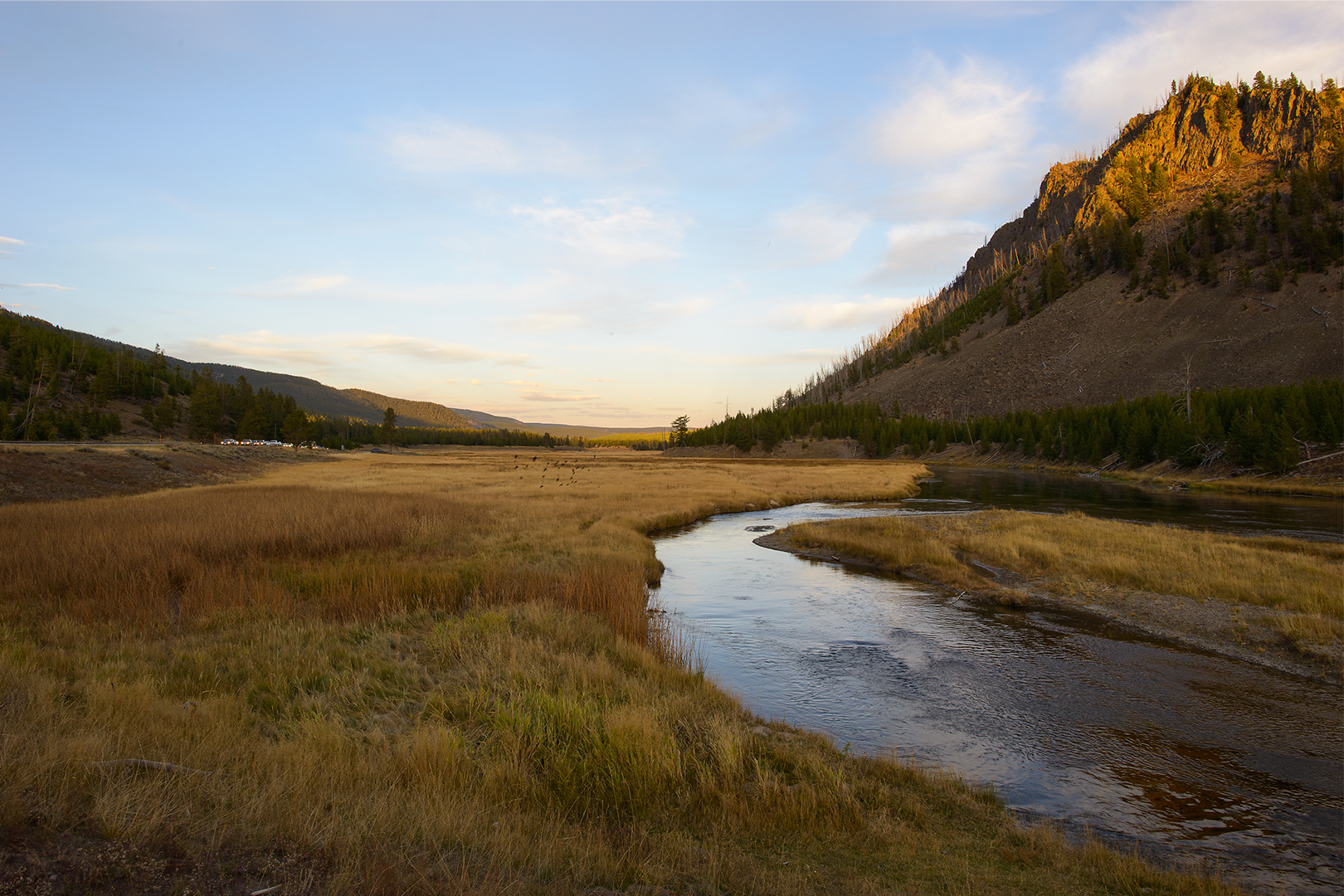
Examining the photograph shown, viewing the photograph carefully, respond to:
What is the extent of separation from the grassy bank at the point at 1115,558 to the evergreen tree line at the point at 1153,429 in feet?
137

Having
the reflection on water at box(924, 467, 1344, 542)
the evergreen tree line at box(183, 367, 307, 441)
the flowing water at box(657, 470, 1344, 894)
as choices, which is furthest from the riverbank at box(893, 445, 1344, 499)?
the evergreen tree line at box(183, 367, 307, 441)

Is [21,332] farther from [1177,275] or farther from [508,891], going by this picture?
[1177,275]

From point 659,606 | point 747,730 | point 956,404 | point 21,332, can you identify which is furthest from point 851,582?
point 21,332

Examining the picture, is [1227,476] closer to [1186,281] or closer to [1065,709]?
[1065,709]

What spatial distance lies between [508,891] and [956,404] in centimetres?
16177

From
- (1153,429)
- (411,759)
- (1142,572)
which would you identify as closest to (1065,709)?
(411,759)

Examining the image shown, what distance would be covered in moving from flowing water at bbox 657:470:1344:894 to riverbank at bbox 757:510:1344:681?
1.20 m

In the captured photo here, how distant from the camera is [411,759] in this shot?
6.34 m

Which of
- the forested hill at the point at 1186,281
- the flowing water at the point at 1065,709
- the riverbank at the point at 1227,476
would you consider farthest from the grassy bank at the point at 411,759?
the forested hill at the point at 1186,281

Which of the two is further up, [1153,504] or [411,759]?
[1153,504]

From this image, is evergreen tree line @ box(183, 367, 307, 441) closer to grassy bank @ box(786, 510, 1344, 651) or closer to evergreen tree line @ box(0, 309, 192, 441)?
evergreen tree line @ box(0, 309, 192, 441)

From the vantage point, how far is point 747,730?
845 cm

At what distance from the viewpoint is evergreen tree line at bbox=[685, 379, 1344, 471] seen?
5438cm

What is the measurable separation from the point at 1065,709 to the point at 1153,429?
253 feet
